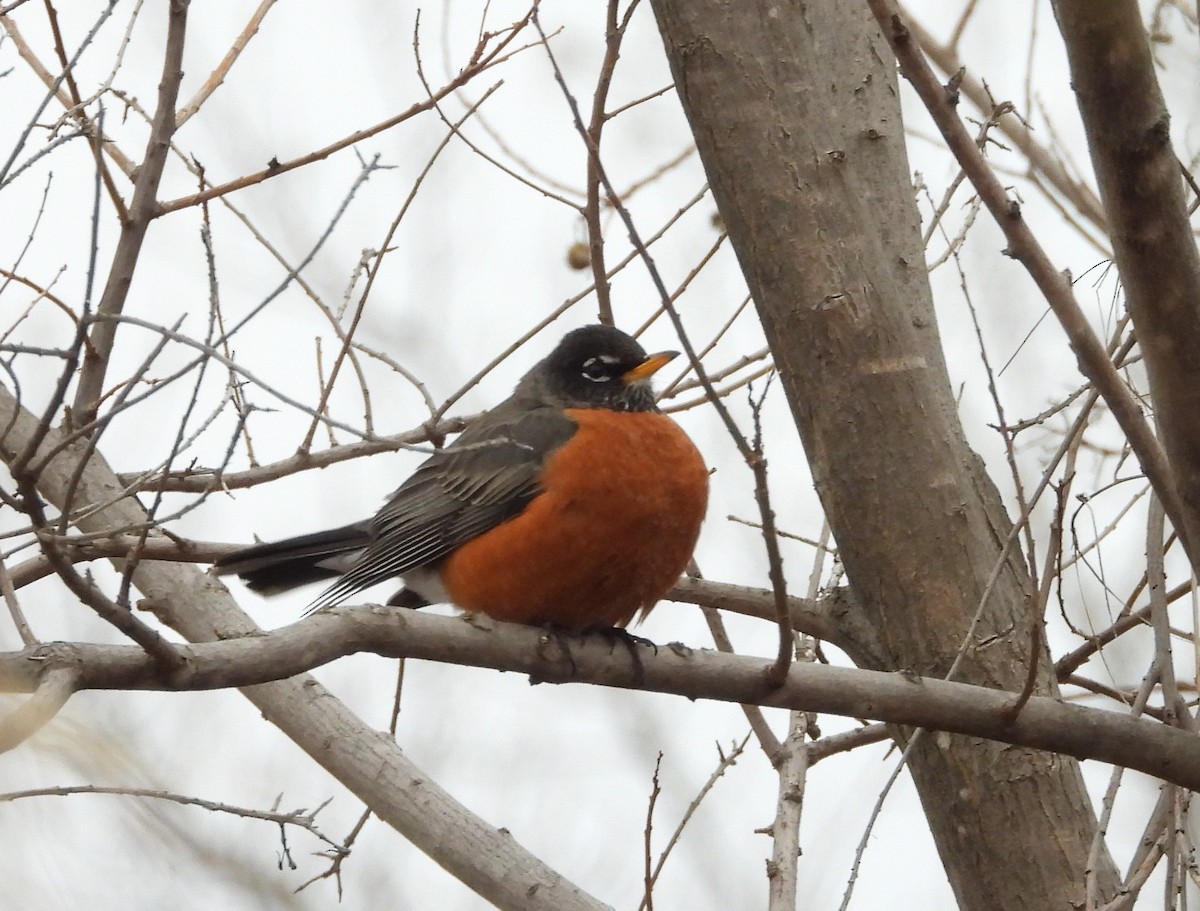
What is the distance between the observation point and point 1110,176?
8.09ft

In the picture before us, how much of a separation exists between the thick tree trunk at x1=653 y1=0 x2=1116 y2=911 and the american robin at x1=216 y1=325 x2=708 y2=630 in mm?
693

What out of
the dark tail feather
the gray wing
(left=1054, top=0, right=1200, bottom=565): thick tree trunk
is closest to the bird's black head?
the gray wing

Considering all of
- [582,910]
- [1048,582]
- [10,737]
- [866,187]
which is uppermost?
[866,187]

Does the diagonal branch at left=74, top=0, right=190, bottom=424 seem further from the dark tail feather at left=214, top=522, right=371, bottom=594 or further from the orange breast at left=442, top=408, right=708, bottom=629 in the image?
the orange breast at left=442, top=408, right=708, bottom=629

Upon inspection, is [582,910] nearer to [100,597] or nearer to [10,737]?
[100,597]

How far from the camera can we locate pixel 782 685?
327cm

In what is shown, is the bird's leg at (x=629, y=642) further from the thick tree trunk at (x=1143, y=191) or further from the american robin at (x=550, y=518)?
the thick tree trunk at (x=1143, y=191)

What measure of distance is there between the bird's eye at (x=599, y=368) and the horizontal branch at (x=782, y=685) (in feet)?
6.96

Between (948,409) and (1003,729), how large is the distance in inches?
50.2

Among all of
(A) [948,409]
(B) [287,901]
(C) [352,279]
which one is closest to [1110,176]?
(A) [948,409]

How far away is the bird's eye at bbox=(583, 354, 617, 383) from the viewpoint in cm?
566

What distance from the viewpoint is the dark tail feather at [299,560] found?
5.03 meters

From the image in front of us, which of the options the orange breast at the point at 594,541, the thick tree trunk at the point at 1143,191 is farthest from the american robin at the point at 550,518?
the thick tree trunk at the point at 1143,191

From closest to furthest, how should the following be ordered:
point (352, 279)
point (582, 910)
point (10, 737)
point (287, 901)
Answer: point (10, 737), point (287, 901), point (582, 910), point (352, 279)
